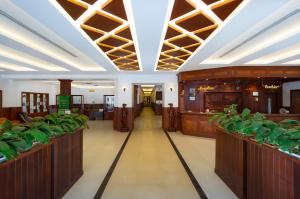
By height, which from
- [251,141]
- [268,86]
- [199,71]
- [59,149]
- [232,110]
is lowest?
[59,149]

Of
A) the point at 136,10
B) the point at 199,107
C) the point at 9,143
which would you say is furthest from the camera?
the point at 199,107

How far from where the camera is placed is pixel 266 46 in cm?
492

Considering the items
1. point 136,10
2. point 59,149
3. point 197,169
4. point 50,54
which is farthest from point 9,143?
point 50,54

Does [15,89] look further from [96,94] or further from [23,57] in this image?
[96,94]

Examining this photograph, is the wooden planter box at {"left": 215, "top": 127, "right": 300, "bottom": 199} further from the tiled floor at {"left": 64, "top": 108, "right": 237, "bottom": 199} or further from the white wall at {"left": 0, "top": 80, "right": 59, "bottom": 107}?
the white wall at {"left": 0, "top": 80, "right": 59, "bottom": 107}

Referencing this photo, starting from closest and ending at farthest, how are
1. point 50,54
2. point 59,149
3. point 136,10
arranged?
point 136,10, point 59,149, point 50,54

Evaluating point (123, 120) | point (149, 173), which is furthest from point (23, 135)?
point (123, 120)

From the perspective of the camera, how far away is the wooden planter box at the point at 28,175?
1.97 m

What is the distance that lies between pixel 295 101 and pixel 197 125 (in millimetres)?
5723

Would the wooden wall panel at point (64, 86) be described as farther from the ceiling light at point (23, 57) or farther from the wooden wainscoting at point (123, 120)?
the wooden wainscoting at point (123, 120)

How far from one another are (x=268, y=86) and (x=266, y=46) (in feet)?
17.3

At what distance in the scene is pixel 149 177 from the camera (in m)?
4.05

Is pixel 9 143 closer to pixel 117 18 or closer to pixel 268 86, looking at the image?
pixel 117 18

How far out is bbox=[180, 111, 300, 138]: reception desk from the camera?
7812 millimetres
